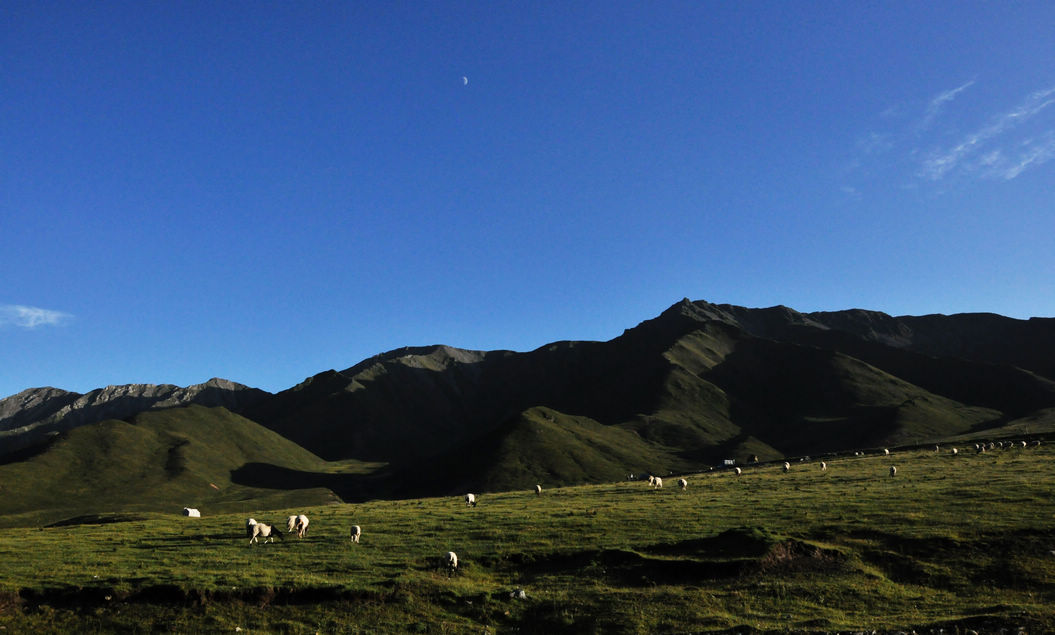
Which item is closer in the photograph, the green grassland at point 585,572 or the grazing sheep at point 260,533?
the green grassland at point 585,572

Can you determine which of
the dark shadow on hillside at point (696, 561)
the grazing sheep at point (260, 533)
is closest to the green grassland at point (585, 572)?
the dark shadow on hillside at point (696, 561)

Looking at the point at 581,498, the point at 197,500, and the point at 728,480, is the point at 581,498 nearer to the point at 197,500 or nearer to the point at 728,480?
the point at 728,480

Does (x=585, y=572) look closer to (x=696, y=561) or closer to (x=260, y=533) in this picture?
(x=696, y=561)

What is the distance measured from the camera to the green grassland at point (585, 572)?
90.0 ft

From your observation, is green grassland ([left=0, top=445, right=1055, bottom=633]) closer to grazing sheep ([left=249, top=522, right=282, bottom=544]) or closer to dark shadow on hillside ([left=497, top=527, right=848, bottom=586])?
dark shadow on hillside ([left=497, top=527, right=848, bottom=586])

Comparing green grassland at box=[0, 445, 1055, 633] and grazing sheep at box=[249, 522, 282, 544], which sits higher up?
grazing sheep at box=[249, 522, 282, 544]

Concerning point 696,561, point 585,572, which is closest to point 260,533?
point 585,572

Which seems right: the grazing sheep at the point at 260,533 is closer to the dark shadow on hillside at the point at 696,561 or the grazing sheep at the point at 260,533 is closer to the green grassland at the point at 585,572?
the green grassland at the point at 585,572

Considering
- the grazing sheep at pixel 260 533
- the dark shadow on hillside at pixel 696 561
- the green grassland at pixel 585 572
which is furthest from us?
the grazing sheep at pixel 260 533

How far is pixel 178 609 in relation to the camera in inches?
1113

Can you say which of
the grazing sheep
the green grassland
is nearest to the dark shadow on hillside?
the green grassland

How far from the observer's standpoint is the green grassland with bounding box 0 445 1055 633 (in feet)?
90.0

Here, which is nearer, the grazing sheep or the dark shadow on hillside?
the dark shadow on hillside

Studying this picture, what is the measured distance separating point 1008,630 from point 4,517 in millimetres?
190685
